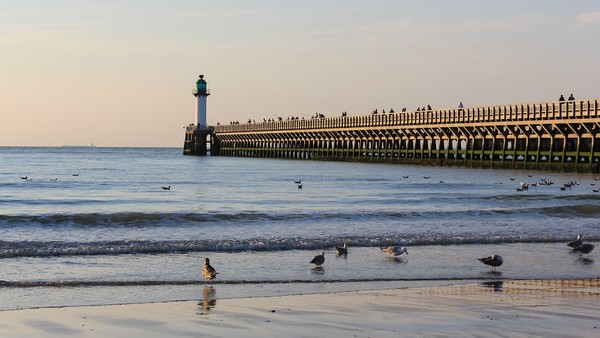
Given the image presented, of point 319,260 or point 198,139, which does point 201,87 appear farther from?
point 319,260

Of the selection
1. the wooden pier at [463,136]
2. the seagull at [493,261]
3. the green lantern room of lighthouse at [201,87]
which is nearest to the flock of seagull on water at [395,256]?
the seagull at [493,261]

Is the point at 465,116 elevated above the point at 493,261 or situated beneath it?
elevated above

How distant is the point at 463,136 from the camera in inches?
2174

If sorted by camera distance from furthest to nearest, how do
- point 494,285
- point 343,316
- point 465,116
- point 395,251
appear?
point 465,116 → point 395,251 → point 494,285 → point 343,316

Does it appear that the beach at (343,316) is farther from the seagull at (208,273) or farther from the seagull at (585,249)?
the seagull at (585,249)

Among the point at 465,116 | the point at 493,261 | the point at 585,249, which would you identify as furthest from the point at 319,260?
the point at 465,116

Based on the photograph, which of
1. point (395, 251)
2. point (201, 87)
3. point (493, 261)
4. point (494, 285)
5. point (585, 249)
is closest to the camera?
point (494, 285)

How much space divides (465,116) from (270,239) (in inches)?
1487

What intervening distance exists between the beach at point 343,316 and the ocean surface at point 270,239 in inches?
26.6

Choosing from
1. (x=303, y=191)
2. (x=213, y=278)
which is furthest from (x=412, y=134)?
(x=213, y=278)

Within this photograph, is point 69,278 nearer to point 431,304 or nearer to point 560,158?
point 431,304

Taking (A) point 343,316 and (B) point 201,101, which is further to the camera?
(B) point 201,101

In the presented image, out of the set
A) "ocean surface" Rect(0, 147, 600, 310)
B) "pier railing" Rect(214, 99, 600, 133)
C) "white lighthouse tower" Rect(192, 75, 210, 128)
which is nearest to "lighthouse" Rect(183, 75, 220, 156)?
"white lighthouse tower" Rect(192, 75, 210, 128)

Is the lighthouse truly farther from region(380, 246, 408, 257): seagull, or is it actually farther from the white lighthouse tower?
region(380, 246, 408, 257): seagull
